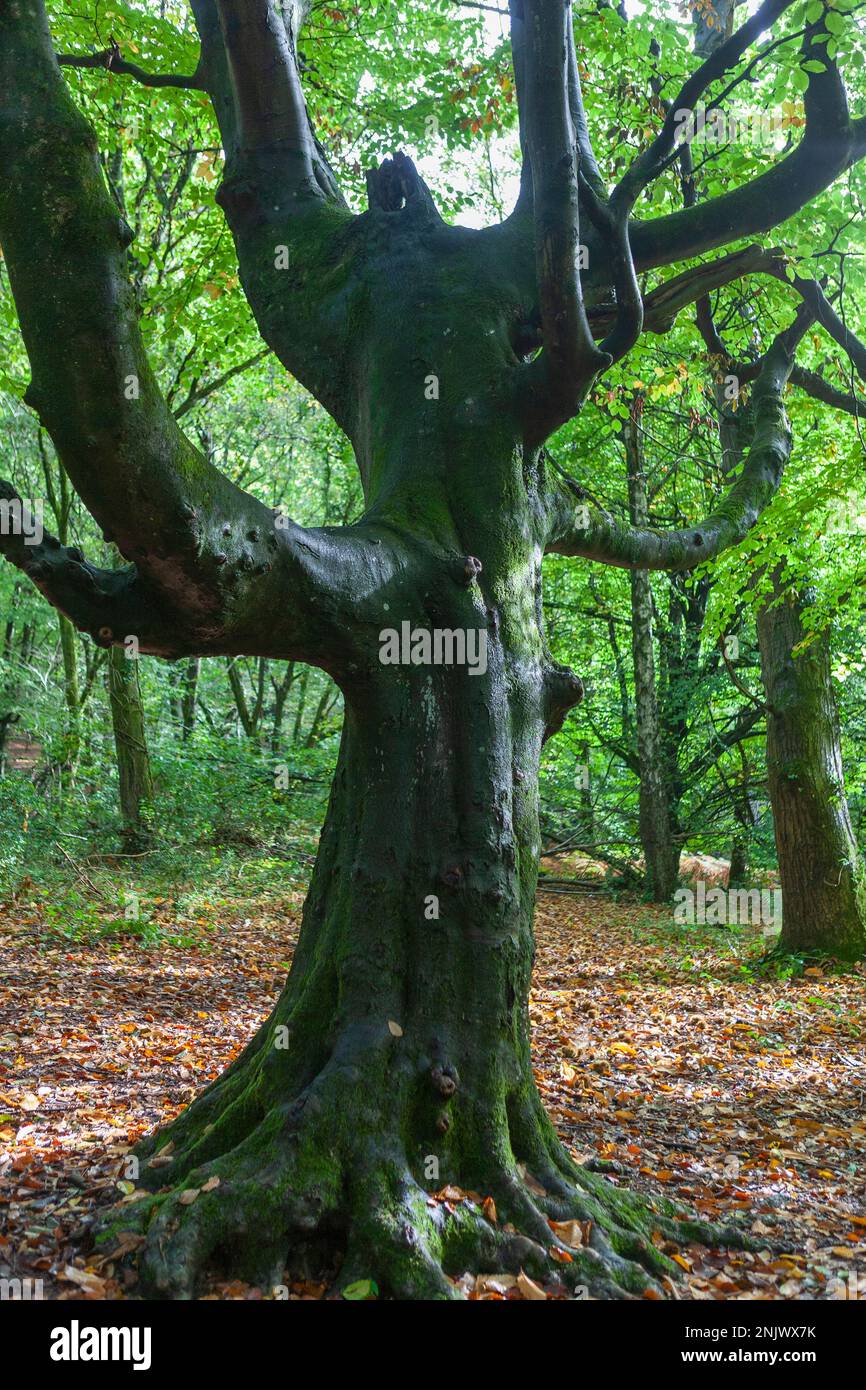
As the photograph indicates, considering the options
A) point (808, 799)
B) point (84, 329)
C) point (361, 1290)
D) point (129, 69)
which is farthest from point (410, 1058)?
point (808, 799)

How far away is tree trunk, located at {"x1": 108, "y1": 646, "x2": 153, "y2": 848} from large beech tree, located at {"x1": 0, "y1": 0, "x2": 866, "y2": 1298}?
364 inches

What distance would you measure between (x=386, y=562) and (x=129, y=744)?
10648 mm

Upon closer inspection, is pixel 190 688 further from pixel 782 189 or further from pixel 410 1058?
pixel 410 1058

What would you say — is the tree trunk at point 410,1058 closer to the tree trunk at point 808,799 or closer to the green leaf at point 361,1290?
the green leaf at point 361,1290

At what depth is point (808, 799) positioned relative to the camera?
9.26m

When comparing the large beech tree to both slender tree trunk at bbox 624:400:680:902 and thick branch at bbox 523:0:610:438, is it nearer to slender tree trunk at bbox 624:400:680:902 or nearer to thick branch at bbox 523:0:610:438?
thick branch at bbox 523:0:610:438

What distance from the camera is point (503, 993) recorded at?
12.0 feet

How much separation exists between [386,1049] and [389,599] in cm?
164

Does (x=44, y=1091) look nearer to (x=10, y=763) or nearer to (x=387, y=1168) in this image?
(x=387, y=1168)

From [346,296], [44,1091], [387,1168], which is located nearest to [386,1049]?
[387,1168]

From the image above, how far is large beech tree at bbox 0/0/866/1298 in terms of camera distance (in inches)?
110

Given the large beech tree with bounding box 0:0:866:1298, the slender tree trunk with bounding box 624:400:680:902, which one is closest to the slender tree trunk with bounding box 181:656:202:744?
the slender tree trunk with bounding box 624:400:680:902

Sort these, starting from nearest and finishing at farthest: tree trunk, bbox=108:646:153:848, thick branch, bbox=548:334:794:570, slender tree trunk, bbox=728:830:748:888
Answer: thick branch, bbox=548:334:794:570
tree trunk, bbox=108:646:153:848
slender tree trunk, bbox=728:830:748:888

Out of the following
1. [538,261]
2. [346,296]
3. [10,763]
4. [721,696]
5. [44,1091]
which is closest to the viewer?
[538,261]
